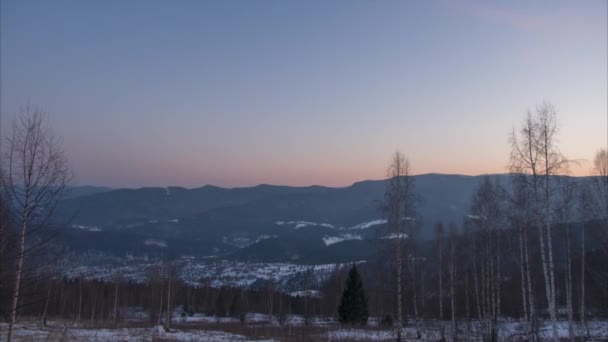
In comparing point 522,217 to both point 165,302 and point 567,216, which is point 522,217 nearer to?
point 567,216

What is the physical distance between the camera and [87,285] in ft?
267

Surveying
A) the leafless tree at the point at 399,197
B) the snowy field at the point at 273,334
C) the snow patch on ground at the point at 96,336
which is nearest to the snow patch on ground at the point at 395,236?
the leafless tree at the point at 399,197

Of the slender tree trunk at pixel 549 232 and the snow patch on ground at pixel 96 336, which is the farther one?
the snow patch on ground at pixel 96 336

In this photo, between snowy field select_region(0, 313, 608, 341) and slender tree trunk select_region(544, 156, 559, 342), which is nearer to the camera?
slender tree trunk select_region(544, 156, 559, 342)

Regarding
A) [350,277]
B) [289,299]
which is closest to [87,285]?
[289,299]

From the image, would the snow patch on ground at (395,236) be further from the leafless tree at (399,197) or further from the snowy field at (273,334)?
the snowy field at (273,334)

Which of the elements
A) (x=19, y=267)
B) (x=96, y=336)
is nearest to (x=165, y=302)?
(x=96, y=336)

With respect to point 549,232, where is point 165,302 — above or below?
below

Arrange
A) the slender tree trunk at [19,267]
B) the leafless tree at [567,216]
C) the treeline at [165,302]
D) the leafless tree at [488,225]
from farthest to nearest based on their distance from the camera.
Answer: the treeline at [165,302] < the leafless tree at [488,225] < the leafless tree at [567,216] < the slender tree trunk at [19,267]

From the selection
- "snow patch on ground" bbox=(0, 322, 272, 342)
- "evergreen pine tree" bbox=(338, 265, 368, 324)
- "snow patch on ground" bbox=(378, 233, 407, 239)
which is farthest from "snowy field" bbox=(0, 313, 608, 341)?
"snow patch on ground" bbox=(378, 233, 407, 239)

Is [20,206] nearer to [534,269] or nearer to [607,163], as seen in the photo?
[607,163]

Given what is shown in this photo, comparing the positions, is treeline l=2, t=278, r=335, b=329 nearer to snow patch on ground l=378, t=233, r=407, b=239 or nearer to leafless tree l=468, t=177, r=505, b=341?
snow patch on ground l=378, t=233, r=407, b=239

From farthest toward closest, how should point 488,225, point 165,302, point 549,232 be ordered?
point 165,302 < point 488,225 < point 549,232

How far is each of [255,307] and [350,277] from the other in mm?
55759
